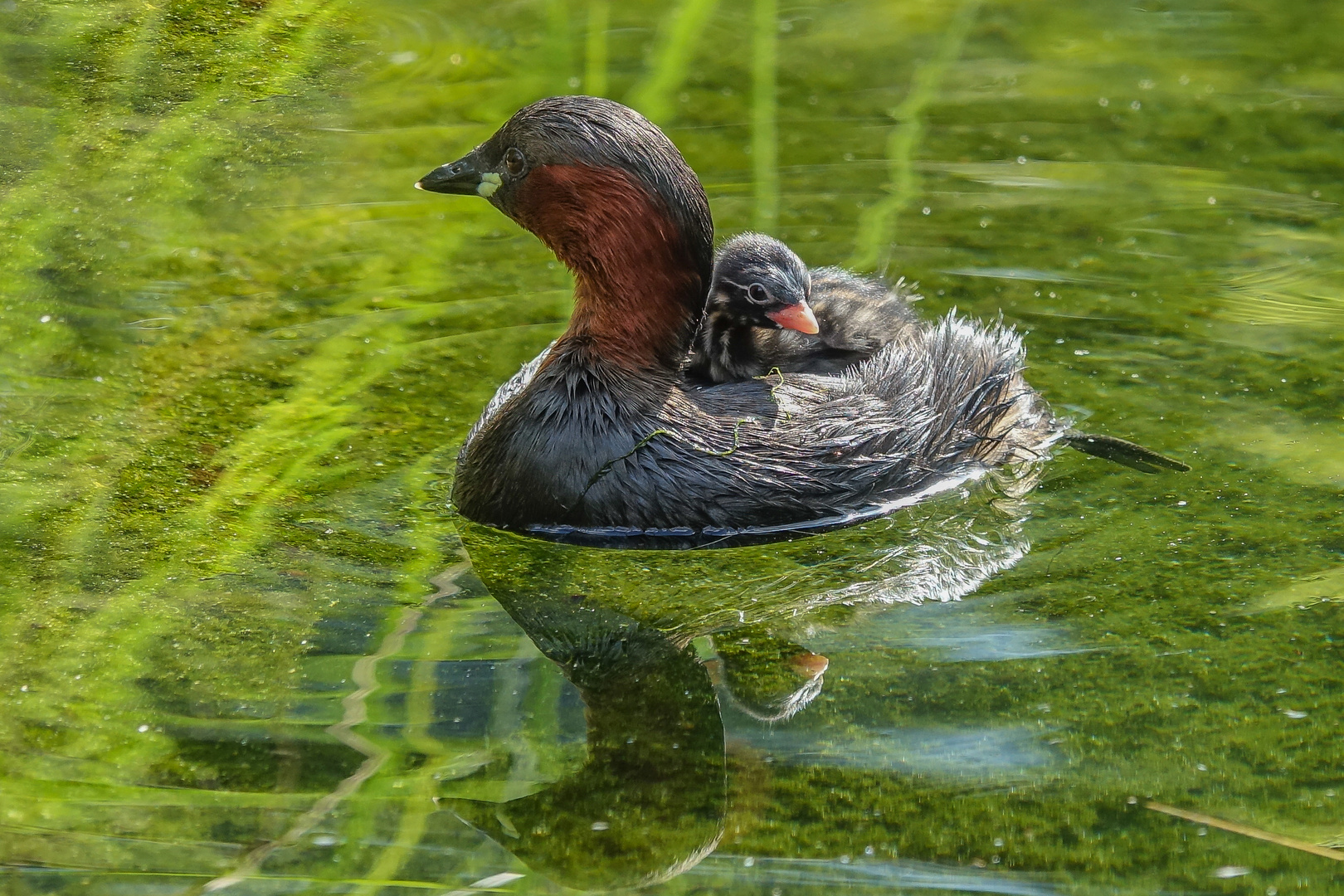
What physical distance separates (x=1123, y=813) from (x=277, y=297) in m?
4.29

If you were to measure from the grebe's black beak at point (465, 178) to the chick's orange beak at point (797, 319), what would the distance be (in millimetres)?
1028

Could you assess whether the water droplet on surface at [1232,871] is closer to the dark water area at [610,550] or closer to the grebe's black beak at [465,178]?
the dark water area at [610,550]

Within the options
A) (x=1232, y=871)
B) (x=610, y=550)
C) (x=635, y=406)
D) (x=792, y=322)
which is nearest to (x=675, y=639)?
(x=610, y=550)

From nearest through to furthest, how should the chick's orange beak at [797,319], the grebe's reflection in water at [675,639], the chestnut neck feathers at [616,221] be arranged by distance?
the grebe's reflection in water at [675,639]
the chestnut neck feathers at [616,221]
the chick's orange beak at [797,319]

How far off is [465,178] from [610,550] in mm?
1356

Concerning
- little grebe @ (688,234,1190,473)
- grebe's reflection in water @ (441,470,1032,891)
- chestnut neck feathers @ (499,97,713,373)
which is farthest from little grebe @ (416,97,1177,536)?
little grebe @ (688,234,1190,473)

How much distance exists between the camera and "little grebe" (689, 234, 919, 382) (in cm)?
544

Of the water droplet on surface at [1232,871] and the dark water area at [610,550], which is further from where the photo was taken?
the dark water area at [610,550]

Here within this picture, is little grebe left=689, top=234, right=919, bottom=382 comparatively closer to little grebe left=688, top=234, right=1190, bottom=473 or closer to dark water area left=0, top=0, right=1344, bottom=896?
little grebe left=688, top=234, right=1190, bottom=473

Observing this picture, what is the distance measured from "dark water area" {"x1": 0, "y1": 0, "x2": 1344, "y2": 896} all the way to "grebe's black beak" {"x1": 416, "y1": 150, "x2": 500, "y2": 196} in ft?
2.86

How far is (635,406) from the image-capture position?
523cm

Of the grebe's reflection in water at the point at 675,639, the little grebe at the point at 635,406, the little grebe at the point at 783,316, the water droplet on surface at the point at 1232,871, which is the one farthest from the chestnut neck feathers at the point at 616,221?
the water droplet on surface at the point at 1232,871

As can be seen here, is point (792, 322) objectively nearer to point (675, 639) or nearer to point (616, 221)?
point (616, 221)

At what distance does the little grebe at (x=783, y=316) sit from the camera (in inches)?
214
